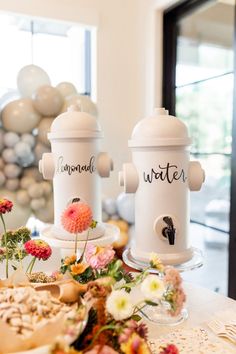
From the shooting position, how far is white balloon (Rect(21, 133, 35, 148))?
6.23ft

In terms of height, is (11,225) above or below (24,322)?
below

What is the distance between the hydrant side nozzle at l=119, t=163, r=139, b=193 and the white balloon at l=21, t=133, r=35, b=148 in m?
1.14

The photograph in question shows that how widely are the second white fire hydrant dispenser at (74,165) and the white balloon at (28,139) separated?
94 centimetres

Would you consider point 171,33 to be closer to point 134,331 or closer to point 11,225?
point 11,225

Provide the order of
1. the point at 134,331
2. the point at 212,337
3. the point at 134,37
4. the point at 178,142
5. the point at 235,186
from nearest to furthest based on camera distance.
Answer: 1. the point at 134,331
2. the point at 212,337
3. the point at 178,142
4. the point at 235,186
5. the point at 134,37

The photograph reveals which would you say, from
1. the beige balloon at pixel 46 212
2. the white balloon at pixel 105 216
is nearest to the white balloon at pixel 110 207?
the white balloon at pixel 105 216

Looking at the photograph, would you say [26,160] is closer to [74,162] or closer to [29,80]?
[29,80]

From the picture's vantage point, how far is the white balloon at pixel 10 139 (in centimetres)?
187

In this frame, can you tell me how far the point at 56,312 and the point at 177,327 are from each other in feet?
1.17

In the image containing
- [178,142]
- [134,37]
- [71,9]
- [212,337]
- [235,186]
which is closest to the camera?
[212,337]

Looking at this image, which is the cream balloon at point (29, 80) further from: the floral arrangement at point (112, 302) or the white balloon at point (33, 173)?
the floral arrangement at point (112, 302)

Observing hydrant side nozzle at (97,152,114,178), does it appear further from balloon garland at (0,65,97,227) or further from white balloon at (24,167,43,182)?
white balloon at (24,167,43,182)

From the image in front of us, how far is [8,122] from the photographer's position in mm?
1871

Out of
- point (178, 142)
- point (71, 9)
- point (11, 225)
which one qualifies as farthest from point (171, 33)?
point (178, 142)
